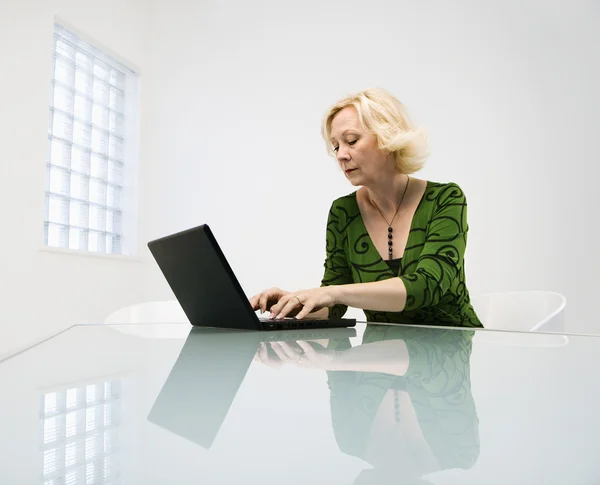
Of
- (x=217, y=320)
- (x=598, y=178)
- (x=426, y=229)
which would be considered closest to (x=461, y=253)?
(x=426, y=229)

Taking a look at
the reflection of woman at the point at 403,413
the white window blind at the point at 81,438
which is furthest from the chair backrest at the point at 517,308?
the white window blind at the point at 81,438

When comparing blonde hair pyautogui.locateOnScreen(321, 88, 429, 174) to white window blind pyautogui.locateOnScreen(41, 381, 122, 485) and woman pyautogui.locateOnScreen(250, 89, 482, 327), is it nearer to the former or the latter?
woman pyautogui.locateOnScreen(250, 89, 482, 327)

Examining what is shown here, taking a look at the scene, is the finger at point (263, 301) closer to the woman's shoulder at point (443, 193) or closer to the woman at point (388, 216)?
the woman at point (388, 216)

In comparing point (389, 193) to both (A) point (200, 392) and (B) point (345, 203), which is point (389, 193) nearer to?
(B) point (345, 203)

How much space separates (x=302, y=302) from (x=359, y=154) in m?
0.78

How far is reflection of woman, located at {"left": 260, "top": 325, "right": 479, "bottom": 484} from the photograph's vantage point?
0.21 meters

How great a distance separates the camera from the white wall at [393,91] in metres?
4.00

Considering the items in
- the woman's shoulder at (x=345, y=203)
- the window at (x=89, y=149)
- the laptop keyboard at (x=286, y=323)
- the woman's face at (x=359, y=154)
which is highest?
the window at (x=89, y=149)

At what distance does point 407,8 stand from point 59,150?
3.24 meters

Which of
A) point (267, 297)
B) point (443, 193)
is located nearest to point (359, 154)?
point (443, 193)

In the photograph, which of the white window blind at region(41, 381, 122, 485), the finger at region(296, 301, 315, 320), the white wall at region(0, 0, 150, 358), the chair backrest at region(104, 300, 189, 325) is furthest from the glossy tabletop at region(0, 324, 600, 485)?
the white wall at region(0, 0, 150, 358)

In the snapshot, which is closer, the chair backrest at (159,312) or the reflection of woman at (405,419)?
the reflection of woman at (405,419)

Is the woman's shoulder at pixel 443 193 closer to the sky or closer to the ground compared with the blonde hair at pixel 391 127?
closer to the ground

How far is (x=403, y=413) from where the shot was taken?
0.97 ft
